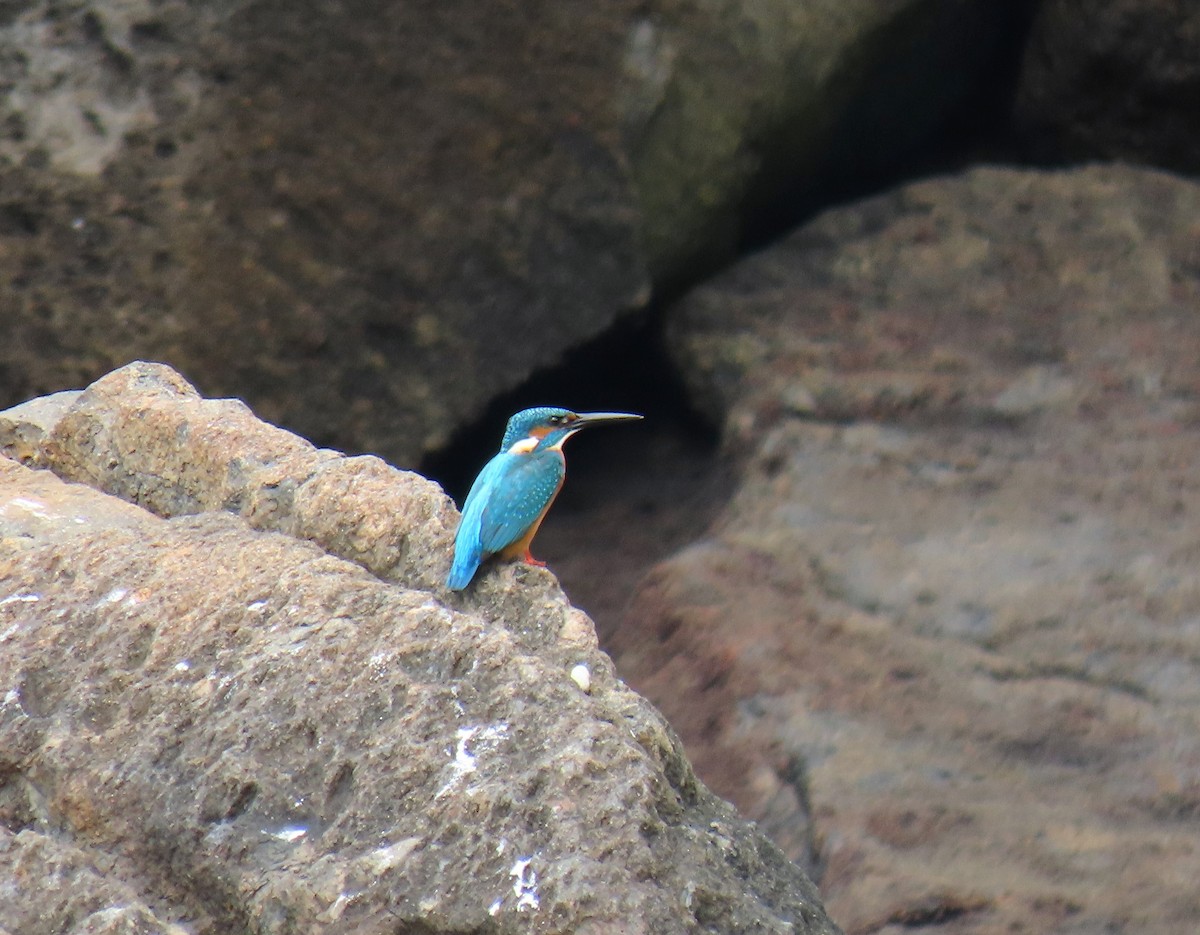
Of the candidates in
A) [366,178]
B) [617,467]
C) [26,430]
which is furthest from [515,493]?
[617,467]

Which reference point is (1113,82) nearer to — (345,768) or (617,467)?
(617,467)

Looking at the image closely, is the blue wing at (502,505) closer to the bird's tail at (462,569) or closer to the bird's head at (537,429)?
the bird's tail at (462,569)

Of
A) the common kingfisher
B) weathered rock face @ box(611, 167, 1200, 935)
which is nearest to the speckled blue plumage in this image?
the common kingfisher

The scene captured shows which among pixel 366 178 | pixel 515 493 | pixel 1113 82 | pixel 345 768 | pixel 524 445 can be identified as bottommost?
pixel 1113 82

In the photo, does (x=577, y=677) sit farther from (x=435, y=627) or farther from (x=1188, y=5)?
(x=1188, y=5)

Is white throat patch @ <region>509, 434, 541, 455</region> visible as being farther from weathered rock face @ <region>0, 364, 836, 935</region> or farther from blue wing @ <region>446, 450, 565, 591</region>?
weathered rock face @ <region>0, 364, 836, 935</region>

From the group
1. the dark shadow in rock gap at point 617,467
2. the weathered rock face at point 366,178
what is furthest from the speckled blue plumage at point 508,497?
the weathered rock face at point 366,178
